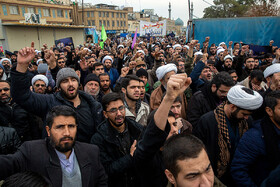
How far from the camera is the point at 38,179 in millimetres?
1278

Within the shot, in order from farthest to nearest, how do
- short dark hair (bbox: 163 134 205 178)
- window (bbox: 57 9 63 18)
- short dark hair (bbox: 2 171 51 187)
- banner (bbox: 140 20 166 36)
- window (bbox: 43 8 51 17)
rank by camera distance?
window (bbox: 57 9 63 18), window (bbox: 43 8 51 17), banner (bbox: 140 20 166 36), short dark hair (bbox: 163 134 205 178), short dark hair (bbox: 2 171 51 187)

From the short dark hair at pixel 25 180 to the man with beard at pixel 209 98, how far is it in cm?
216

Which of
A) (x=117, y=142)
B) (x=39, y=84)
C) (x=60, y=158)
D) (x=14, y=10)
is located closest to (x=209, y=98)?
(x=117, y=142)

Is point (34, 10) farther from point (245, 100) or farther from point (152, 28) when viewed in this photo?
point (245, 100)

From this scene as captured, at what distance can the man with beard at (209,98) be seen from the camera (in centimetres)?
282

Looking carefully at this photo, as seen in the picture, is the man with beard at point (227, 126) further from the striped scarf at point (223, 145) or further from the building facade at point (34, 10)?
the building facade at point (34, 10)

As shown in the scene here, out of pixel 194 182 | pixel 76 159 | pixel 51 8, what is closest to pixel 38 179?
pixel 76 159

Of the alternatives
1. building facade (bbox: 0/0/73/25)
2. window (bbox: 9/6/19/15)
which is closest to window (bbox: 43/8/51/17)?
building facade (bbox: 0/0/73/25)

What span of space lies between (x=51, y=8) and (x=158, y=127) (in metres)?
41.4

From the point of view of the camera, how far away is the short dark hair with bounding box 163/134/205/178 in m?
1.34

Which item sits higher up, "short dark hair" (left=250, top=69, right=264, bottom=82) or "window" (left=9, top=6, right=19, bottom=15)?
"window" (left=9, top=6, right=19, bottom=15)

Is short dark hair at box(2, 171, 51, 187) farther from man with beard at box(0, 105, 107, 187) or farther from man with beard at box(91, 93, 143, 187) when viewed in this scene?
man with beard at box(91, 93, 143, 187)

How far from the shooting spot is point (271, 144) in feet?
5.73

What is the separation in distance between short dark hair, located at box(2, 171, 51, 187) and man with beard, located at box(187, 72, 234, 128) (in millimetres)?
2159
